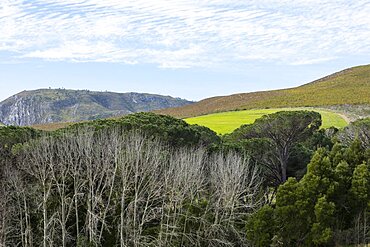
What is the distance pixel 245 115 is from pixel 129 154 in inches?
2273

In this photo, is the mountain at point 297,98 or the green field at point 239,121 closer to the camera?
the green field at point 239,121

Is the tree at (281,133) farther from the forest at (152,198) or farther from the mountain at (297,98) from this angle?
the mountain at (297,98)

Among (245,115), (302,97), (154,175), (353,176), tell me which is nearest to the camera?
(154,175)

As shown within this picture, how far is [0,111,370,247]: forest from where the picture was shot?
23.9m

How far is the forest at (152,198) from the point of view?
2391 cm

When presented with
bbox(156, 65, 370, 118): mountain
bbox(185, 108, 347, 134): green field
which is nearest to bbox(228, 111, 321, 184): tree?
bbox(185, 108, 347, 134): green field

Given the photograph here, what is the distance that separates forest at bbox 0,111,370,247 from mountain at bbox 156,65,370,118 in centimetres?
5618

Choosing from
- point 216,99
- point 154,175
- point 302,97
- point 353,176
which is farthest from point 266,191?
point 216,99

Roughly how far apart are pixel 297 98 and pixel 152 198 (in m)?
75.0

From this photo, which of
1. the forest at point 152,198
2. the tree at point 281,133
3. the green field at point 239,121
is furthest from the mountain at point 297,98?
the forest at point 152,198

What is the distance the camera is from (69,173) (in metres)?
24.3

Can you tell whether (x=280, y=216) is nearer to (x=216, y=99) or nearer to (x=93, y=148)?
(x=93, y=148)

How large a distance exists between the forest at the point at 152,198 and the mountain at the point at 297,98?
5618cm

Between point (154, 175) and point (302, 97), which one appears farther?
point (302, 97)
